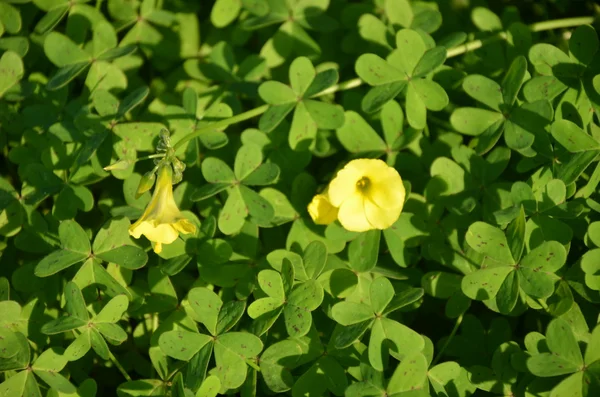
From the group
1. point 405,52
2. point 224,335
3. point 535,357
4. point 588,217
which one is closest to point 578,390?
point 535,357

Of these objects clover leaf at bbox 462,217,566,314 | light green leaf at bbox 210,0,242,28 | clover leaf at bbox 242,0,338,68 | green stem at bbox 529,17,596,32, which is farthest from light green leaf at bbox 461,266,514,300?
A: light green leaf at bbox 210,0,242,28

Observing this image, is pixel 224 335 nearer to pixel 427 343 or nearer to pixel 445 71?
pixel 427 343

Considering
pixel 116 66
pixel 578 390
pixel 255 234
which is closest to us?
pixel 578 390

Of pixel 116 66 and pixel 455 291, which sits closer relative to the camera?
pixel 455 291

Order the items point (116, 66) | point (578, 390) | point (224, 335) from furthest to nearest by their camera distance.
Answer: point (116, 66) < point (224, 335) < point (578, 390)

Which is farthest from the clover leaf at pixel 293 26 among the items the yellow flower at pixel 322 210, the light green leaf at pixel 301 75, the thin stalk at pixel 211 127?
the yellow flower at pixel 322 210

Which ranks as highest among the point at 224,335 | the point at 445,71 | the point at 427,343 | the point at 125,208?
the point at 445,71
